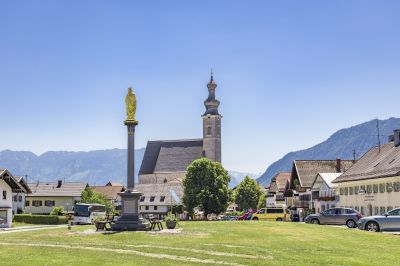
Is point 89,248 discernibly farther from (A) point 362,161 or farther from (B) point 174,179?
(B) point 174,179

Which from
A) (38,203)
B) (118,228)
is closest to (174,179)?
(38,203)

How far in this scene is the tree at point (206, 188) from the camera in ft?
303

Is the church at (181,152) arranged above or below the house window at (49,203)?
above

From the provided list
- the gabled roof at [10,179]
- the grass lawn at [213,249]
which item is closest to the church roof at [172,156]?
the gabled roof at [10,179]

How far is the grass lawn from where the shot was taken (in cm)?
2155

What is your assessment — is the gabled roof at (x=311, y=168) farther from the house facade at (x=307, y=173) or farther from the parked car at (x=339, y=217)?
the parked car at (x=339, y=217)

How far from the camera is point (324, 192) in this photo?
277 feet

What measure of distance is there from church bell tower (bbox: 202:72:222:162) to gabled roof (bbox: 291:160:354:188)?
6159cm

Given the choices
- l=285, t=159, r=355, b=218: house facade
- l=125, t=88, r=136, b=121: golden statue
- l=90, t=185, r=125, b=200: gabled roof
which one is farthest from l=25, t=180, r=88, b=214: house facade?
l=125, t=88, r=136, b=121: golden statue

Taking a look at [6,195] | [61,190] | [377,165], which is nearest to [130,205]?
[6,195]

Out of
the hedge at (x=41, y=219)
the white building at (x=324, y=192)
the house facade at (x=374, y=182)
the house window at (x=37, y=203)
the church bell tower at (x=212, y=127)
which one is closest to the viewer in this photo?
the house facade at (x=374, y=182)

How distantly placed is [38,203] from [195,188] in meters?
49.1

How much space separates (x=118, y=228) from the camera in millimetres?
40906

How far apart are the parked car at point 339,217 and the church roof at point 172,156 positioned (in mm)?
113011
